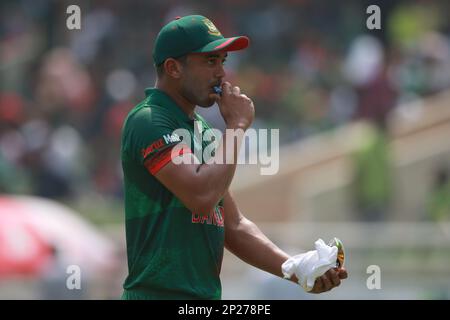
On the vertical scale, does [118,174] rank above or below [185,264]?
above

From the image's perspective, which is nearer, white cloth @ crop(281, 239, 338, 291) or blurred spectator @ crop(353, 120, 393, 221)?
white cloth @ crop(281, 239, 338, 291)

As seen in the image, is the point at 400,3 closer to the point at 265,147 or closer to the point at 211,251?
the point at 265,147

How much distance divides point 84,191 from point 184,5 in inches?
186

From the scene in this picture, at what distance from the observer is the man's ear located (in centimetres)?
507

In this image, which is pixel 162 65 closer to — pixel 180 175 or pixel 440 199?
pixel 180 175

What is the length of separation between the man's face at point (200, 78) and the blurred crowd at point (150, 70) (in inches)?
356

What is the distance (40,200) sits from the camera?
44.1ft

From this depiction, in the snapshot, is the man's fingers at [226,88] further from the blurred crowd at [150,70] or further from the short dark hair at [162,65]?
the blurred crowd at [150,70]

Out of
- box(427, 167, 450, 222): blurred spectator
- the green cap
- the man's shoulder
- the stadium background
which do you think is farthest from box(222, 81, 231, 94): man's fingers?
box(427, 167, 450, 222): blurred spectator

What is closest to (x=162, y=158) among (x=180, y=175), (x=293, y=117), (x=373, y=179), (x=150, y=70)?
(x=180, y=175)

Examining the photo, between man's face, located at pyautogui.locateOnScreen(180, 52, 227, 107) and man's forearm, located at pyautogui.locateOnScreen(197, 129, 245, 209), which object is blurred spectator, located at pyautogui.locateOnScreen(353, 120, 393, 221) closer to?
man's face, located at pyautogui.locateOnScreen(180, 52, 227, 107)

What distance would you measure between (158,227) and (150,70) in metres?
11.9

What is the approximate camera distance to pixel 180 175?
4.79m
